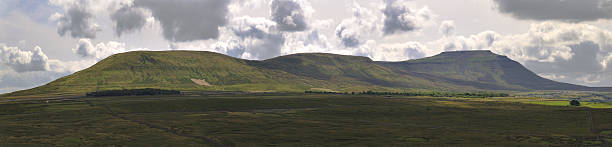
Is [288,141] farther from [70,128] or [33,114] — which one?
[33,114]

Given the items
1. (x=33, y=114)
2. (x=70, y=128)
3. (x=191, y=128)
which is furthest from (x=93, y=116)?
(x=191, y=128)

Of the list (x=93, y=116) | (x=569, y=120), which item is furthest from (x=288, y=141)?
(x=569, y=120)

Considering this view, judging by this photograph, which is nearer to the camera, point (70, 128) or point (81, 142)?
point (81, 142)

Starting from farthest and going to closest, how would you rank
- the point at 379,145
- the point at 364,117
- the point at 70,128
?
the point at 364,117 < the point at 70,128 < the point at 379,145

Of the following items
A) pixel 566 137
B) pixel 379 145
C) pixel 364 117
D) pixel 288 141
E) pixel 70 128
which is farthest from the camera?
pixel 364 117

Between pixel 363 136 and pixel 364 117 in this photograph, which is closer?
pixel 363 136

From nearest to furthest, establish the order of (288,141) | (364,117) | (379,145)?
(379,145), (288,141), (364,117)

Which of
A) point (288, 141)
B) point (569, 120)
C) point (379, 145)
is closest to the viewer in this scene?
point (379, 145)

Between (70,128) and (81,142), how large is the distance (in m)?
31.3

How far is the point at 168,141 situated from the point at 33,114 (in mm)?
104885

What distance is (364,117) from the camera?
181375mm

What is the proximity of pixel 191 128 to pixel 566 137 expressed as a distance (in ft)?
348

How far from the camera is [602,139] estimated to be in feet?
360

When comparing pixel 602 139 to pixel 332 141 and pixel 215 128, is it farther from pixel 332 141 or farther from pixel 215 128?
pixel 215 128
